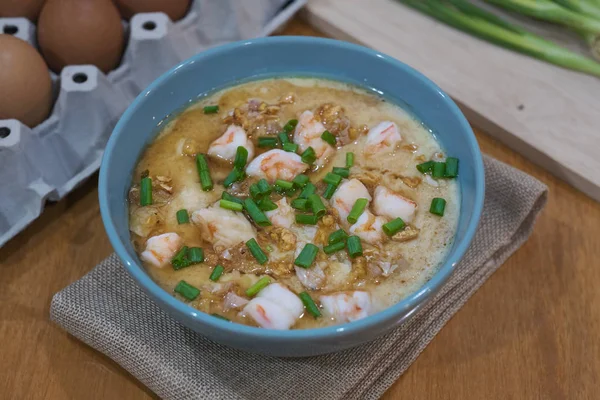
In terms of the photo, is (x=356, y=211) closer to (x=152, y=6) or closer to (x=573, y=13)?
(x=152, y=6)

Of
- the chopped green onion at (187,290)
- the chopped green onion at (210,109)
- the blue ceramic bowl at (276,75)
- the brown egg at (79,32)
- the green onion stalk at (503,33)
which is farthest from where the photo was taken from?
the green onion stalk at (503,33)

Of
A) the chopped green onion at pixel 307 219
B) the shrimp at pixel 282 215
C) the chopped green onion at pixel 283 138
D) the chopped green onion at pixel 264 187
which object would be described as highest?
the chopped green onion at pixel 283 138

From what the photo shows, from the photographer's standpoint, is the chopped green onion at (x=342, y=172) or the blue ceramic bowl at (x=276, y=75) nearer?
the blue ceramic bowl at (x=276, y=75)

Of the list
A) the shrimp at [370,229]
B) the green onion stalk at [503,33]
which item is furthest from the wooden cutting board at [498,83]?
the shrimp at [370,229]

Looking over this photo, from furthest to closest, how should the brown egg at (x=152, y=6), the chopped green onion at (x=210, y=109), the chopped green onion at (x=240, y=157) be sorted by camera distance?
the brown egg at (x=152, y=6)
the chopped green onion at (x=210, y=109)
the chopped green onion at (x=240, y=157)

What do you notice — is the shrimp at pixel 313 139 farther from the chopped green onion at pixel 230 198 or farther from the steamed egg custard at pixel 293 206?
the chopped green onion at pixel 230 198

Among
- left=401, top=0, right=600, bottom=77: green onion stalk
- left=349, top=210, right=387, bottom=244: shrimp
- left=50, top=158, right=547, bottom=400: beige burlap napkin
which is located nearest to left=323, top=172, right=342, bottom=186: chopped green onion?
left=349, top=210, right=387, bottom=244: shrimp
